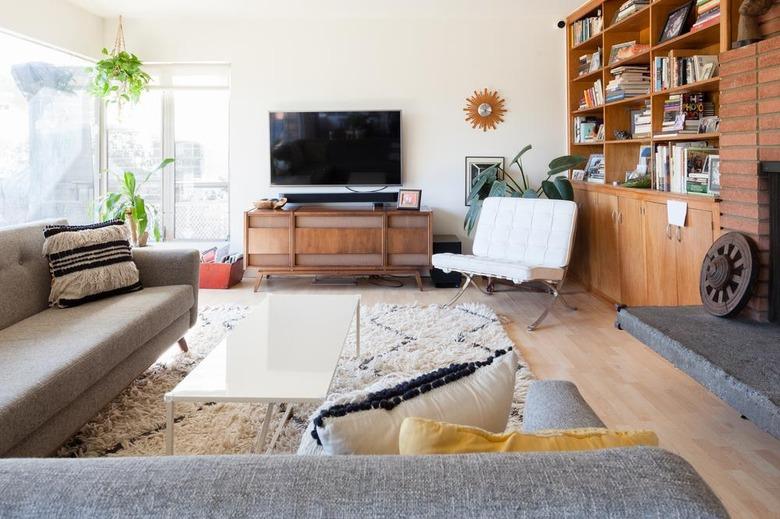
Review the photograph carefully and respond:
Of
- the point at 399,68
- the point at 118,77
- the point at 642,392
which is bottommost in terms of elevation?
the point at 642,392

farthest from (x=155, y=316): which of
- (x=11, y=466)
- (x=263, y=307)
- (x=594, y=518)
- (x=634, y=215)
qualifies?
(x=634, y=215)

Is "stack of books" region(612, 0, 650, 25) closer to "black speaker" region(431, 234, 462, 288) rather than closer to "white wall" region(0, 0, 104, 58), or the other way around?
"black speaker" region(431, 234, 462, 288)

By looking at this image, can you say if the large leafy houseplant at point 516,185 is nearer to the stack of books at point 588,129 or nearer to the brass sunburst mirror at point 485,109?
the stack of books at point 588,129

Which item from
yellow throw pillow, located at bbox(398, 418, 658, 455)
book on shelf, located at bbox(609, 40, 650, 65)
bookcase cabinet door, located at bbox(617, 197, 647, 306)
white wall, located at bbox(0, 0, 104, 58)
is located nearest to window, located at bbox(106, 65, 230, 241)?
white wall, located at bbox(0, 0, 104, 58)

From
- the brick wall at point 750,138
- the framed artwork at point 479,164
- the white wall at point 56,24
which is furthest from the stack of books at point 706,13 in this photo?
the white wall at point 56,24

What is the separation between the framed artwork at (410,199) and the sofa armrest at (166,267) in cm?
239

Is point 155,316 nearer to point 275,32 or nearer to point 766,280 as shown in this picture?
point 766,280

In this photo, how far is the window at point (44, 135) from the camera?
14.4ft

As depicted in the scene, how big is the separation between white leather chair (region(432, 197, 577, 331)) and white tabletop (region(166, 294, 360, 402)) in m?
1.46

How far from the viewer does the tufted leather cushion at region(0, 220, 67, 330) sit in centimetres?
258

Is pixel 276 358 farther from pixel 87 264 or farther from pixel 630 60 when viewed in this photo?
pixel 630 60

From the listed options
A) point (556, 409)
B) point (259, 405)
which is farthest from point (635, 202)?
point (556, 409)

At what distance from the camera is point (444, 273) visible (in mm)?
5352

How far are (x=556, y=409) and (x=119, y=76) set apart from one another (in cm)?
520
